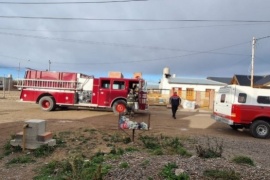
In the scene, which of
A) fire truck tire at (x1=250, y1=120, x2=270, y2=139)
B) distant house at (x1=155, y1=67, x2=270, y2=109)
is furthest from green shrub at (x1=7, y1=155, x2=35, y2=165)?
distant house at (x1=155, y1=67, x2=270, y2=109)

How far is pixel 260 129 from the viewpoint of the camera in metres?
14.9

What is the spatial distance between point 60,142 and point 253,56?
26061 millimetres

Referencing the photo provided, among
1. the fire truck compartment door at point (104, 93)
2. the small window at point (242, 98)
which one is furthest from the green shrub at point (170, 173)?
the fire truck compartment door at point (104, 93)

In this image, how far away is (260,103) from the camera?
14.9 meters

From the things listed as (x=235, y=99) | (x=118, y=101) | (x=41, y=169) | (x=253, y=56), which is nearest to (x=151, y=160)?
(x=41, y=169)

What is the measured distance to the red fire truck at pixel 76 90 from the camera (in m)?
22.2

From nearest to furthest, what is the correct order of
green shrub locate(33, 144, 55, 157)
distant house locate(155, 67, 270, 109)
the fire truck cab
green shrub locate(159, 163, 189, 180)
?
green shrub locate(159, 163, 189, 180) → green shrub locate(33, 144, 55, 157) → the fire truck cab → distant house locate(155, 67, 270, 109)

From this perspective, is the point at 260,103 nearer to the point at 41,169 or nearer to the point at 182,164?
the point at 182,164

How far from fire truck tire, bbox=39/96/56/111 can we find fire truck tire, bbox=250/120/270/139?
43.8 feet

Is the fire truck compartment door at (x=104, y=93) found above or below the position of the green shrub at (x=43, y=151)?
above

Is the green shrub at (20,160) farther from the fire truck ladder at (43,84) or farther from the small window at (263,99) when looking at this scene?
the fire truck ladder at (43,84)

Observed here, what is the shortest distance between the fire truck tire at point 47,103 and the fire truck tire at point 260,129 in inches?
525

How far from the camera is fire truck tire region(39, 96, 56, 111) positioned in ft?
75.1

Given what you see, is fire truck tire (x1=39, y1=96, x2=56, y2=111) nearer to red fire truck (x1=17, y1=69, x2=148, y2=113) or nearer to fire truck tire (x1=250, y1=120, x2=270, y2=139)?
red fire truck (x1=17, y1=69, x2=148, y2=113)
